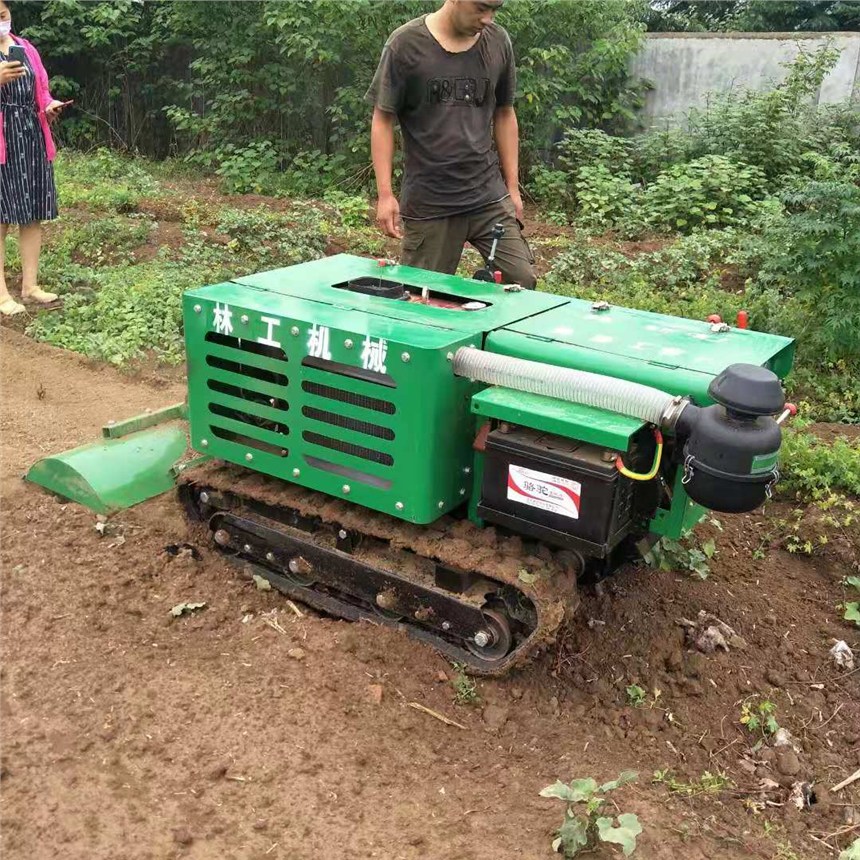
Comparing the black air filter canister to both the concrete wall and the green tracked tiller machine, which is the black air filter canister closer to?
the green tracked tiller machine

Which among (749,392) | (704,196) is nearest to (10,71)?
(749,392)

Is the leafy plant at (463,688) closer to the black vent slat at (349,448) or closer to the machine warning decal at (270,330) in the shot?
the black vent slat at (349,448)

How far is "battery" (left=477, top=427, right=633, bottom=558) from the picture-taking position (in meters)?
2.88

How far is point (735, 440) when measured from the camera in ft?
8.76

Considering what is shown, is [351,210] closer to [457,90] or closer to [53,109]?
[53,109]

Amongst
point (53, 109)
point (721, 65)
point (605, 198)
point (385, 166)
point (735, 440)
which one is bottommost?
point (605, 198)

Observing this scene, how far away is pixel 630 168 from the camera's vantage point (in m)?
11.0

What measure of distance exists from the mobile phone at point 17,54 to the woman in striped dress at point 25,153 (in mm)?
20

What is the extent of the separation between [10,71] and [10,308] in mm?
1514

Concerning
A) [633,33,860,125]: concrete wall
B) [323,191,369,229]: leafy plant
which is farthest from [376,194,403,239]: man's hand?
[633,33,860,125]: concrete wall

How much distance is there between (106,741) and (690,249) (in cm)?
655

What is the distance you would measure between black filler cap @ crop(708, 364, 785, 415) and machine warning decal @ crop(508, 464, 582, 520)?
501 mm

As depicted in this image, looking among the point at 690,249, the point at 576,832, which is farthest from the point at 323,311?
the point at 690,249

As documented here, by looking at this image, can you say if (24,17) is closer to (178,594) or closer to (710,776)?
(178,594)
